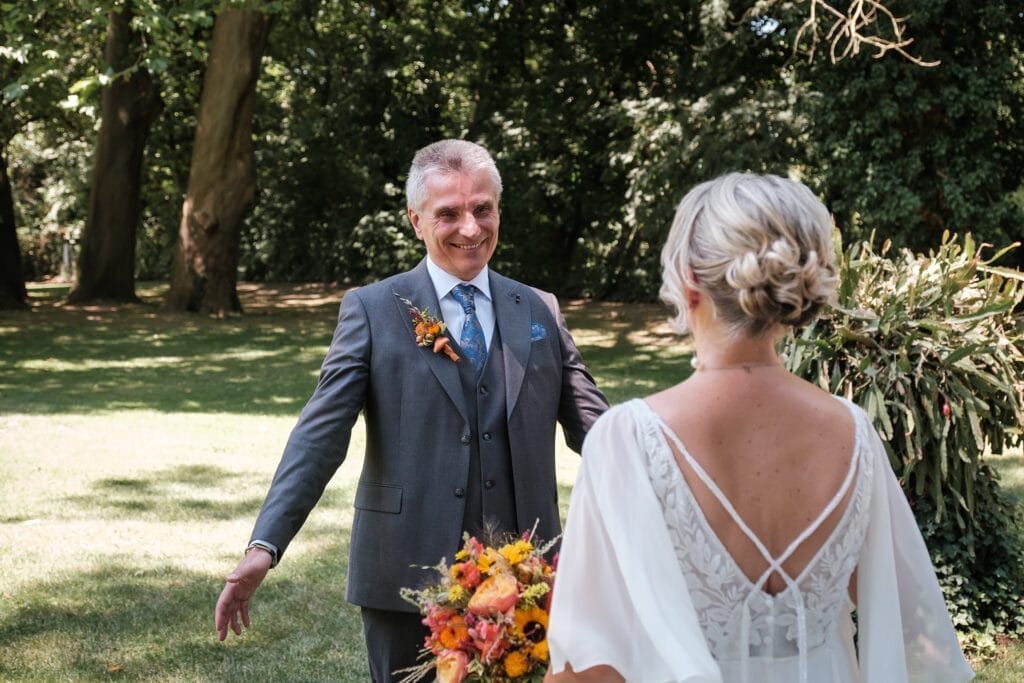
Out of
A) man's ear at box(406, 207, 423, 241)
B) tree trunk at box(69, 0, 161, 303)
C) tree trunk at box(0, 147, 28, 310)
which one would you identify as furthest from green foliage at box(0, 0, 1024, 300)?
man's ear at box(406, 207, 423, 241)

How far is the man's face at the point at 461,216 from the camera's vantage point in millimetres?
3264

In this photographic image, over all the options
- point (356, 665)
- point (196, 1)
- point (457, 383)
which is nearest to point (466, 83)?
point (196, 1)

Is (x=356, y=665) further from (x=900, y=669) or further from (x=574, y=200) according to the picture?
(x=574, y=200)

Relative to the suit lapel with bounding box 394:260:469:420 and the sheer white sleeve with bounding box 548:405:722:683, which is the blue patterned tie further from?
the sheer white sleeve with bounding box 548:405:722:683

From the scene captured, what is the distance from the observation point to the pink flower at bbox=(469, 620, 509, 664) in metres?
2.40

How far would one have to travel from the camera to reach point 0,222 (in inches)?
944

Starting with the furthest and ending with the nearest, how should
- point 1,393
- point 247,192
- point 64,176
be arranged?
point 64,176
point 247,192
point 1,393

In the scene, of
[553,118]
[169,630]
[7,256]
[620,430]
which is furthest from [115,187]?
[620,430]

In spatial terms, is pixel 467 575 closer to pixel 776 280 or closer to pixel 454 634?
pixel 454 634

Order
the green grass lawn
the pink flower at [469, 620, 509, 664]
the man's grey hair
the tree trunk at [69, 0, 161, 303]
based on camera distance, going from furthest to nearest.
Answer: the tree trunk at [69, 0, 161, 303] → the green grass lawn → the man's grey hair → the pink flower at [469, 620, 509, 664]

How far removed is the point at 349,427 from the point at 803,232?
1.55m

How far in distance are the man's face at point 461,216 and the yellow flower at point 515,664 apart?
4.13 ft

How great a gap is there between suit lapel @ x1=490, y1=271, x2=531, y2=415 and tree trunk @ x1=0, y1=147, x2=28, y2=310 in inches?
897

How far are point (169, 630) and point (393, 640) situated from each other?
11.5 feet
